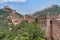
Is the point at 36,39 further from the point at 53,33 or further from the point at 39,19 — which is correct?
the point at 39,19

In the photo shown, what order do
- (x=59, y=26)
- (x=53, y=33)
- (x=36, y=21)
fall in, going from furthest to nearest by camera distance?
1. (x=36, y=21)
2. (x=53, y=33)
3. (x=59, y=26)

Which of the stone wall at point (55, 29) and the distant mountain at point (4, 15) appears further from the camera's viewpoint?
the distant mountain at point (4, 15)

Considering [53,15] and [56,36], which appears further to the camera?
[53,15]

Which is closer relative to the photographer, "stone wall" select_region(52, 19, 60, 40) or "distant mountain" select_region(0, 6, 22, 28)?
"stone wall" select_region(52, 19, 60, 40)

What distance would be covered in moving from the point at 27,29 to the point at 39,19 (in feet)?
2.97

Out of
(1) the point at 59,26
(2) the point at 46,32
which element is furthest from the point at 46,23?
(1) the point at 59,26

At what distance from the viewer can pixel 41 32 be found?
35.7ft

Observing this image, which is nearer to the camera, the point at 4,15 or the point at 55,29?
the point at 55,29

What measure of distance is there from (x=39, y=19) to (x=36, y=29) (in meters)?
0.85

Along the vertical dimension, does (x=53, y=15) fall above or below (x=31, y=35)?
above

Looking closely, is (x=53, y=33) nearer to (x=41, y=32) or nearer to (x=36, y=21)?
(x=41, y=32)

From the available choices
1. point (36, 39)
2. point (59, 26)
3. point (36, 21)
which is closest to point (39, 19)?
point (36, 21)

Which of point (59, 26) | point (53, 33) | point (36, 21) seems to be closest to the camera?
point (59, 26)

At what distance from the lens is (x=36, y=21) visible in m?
12.3
